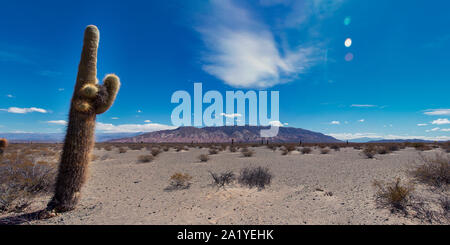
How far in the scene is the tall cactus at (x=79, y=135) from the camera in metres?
5.39

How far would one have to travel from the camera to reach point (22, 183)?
6.19 metres

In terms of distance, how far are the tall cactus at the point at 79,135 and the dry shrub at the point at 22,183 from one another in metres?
1.23

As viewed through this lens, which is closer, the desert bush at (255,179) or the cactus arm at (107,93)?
the cactus arm at (107,93)

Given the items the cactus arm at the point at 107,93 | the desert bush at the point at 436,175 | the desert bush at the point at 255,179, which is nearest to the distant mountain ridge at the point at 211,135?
the desert bush at the point at 255,179

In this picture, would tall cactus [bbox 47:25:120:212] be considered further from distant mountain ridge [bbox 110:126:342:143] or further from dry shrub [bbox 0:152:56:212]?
distant mountain ridge [bbox 110:126:342:143]

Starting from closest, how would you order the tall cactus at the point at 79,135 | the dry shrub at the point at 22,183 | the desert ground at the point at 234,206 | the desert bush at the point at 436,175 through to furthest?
the desert ground at the point at 234,206 → the tall cactus at the point at 79,135 → the dry shrub at the point at 22,183 → the desert bush at the point at 436,175

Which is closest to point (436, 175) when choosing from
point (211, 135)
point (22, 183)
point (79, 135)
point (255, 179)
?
point (255, 179)

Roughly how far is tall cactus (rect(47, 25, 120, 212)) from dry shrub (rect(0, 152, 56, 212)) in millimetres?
1228

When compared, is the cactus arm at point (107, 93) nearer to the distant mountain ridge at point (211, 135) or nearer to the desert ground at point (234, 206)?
the desert ground at point (234, 206)

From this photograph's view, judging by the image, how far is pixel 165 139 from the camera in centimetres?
13800

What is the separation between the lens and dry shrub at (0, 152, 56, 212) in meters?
5.65

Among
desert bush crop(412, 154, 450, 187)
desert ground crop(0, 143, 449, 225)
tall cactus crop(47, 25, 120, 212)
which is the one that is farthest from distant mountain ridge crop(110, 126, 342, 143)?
tall cactus crop(47, 25, 120, 212)
